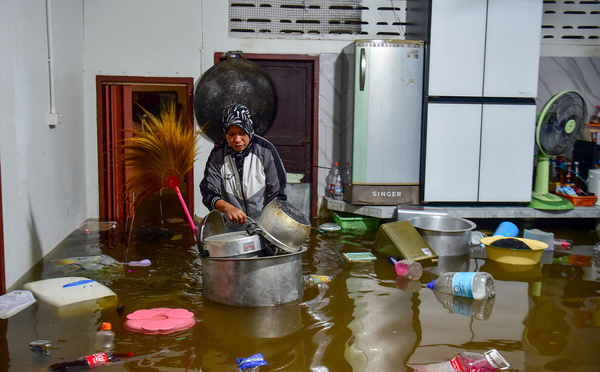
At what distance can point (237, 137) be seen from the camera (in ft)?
13.1

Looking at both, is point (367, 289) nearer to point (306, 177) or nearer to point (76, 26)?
point (306, 177)

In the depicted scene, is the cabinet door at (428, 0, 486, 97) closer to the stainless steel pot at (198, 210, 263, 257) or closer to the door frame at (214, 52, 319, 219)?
the door frame at (214, 52, 319, 219)

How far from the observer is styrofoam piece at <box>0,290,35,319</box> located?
143 inches

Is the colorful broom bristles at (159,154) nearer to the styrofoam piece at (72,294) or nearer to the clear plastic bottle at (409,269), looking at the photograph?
the styrofoam piece at (72,294)

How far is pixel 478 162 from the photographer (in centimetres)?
616

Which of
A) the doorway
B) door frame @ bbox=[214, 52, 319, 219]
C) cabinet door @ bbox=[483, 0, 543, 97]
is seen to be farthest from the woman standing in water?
cabinet door @ bbox=[483, 0, 543, 97]

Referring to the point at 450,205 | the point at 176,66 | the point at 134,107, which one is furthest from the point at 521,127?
the point at 134,107

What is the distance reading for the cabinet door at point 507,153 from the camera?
612 centimetres

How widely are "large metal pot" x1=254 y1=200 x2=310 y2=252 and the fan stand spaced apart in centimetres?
352

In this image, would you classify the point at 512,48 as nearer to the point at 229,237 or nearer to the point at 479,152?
the point at 479,152

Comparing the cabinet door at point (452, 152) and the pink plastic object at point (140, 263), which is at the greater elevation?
the cabinet door at point (452, 152)

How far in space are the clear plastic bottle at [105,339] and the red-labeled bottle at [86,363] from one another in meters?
0.10

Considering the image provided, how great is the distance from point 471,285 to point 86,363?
243 centimetres

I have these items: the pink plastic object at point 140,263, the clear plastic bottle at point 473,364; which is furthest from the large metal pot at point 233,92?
the clear plastic bottle at point 473,364
